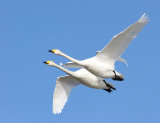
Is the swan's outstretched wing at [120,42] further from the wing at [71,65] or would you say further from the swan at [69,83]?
the wing at [71,65]

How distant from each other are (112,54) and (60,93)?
449 cm

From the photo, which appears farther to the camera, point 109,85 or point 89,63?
point 109,85

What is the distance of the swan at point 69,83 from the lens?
3309 cm

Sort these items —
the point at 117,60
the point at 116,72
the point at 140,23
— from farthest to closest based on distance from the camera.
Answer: the point at 117,60
the point at 116,72
the point at 140,23

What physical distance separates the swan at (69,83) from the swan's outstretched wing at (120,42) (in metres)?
1.80

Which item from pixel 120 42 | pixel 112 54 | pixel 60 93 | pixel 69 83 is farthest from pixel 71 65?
pixel 120 42

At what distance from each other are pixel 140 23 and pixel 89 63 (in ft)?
11.1

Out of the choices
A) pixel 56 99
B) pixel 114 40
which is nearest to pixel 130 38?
pixel 114 40

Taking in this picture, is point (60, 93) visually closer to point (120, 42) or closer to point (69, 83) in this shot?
point (69, 83)

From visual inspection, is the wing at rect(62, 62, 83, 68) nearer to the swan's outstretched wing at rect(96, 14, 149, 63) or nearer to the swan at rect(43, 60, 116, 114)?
the swan at rect(43, 60, 116, 114)

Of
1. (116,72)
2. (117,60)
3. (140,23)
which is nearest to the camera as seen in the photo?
(140,23)

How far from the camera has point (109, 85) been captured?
34.1m

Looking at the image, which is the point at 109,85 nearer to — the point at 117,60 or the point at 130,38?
the point at 117,60

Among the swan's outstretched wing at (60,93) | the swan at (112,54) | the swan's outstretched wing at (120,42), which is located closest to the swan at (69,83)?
the swan's outstretched wing at (60,93)
